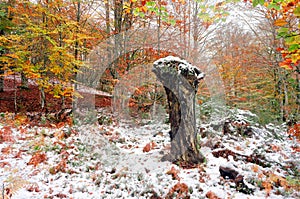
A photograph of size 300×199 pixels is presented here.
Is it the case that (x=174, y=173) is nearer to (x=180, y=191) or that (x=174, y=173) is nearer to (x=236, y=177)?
(x=180, y=191)

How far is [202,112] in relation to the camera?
8500 millimetres

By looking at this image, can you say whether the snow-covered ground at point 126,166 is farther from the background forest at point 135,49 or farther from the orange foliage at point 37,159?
the background forest at point 135,49

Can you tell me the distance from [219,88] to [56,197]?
7958mm

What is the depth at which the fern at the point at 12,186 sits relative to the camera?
3021mm

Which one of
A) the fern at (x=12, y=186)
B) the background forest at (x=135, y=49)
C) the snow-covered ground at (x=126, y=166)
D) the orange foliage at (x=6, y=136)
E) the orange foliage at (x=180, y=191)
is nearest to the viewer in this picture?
the fern at (x=12, y=186)

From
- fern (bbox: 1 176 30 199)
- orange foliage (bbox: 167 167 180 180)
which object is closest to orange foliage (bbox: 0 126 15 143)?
fern (bbox: 1 176 30 199)

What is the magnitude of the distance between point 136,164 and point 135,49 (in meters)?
5.41

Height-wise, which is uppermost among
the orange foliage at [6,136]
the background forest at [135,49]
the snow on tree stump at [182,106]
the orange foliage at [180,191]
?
the background forest at [135,49]

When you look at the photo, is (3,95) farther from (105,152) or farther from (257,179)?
(257,179)

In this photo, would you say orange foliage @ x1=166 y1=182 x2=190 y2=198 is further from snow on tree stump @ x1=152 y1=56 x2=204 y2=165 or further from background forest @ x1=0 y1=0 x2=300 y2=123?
background forest @ x1=0 y1=0 x2=300 y2=123

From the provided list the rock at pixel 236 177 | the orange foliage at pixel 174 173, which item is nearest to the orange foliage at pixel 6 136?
the orange foliage at pixel 174 173

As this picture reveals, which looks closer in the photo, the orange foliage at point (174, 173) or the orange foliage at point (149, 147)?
the orange foliage at point (174, 173)

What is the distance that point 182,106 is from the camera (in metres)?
4.29

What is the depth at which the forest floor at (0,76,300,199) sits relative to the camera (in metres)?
3.32
